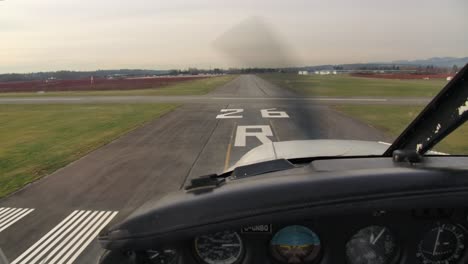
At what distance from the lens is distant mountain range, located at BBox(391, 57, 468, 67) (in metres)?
1.84

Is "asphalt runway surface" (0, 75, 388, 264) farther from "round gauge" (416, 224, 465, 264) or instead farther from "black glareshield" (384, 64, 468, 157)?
"round gauge" (416, 224, 465, 264)

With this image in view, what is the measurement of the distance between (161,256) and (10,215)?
18.4 feet

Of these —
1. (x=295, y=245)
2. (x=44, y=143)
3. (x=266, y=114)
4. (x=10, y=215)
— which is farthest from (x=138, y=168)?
(x=295, y=245)

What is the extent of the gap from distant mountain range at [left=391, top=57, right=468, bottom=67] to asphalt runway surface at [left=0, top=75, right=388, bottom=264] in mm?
584

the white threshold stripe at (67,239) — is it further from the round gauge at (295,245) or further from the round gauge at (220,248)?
the round gauge at (295,245)

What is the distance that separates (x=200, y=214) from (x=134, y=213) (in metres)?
0.36

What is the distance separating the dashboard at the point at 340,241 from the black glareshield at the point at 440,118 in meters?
0.44

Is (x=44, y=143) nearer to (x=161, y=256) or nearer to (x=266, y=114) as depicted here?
(x=266, y=114)

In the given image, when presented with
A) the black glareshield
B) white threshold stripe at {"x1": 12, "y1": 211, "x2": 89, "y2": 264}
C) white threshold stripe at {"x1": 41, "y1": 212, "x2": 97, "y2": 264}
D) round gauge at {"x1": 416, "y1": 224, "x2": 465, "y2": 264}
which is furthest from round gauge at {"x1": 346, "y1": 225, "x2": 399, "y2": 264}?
white threshold stripe at {"x1": 12, "y1": 211, "x2": 89, "y2": 264}

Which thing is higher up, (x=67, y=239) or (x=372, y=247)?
(x=372, y=247)

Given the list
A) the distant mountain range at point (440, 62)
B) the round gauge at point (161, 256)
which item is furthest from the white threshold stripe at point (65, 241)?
the distant mountain range at point (440, 62)

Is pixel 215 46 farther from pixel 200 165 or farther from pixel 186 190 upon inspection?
pixel 200 165

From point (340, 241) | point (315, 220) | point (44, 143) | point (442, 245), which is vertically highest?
point (315, 220)

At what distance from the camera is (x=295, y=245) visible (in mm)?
1863
